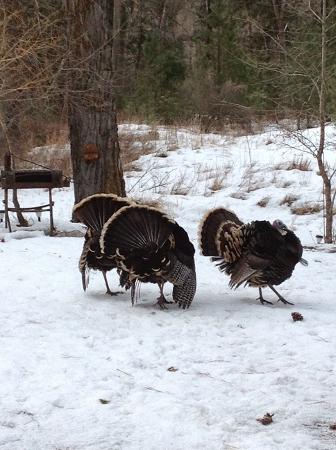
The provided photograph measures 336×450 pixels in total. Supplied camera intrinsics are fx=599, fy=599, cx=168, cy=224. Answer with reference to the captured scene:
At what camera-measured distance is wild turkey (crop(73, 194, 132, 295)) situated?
Answer: 17.6ft

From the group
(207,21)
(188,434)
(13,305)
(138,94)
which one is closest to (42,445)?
(188,434)

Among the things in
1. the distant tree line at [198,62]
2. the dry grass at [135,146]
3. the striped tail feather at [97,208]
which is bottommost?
the striped tail feather at [97,208]

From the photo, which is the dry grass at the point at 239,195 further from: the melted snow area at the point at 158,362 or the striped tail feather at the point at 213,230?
the striped tail feather at the point at 213,230

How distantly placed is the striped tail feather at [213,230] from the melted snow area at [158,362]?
483 mm

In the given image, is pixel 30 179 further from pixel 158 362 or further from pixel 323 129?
pixel 158 362

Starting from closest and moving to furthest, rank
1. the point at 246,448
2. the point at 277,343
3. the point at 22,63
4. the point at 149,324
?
the point at 246,448 → the point at 277,343 → the point at 149,324 → the point at 22,63

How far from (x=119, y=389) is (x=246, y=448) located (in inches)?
37.1

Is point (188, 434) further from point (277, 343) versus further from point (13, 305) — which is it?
point (13, 305)

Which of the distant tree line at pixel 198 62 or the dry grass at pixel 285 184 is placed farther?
the distant tree line at pixel 198 62

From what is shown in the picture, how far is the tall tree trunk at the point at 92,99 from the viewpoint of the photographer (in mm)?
8703

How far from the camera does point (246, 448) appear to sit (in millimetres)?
2768

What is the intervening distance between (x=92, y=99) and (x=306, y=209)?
17.8ft

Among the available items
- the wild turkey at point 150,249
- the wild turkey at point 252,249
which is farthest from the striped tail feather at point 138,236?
the wild turkey at point 252,249

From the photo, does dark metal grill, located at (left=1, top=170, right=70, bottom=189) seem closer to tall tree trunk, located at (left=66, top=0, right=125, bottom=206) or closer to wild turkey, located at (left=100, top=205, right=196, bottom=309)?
tall tree trunk, located at (left=66, top=0, right=125, bottom=206)
